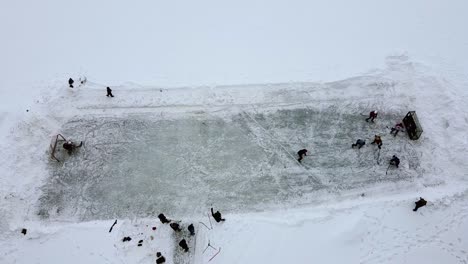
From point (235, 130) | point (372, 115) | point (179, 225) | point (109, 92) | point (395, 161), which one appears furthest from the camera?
point (109, 92)

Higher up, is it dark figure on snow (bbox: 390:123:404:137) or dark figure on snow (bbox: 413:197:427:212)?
dark figure on snow (bbox: 390:123:404:137)

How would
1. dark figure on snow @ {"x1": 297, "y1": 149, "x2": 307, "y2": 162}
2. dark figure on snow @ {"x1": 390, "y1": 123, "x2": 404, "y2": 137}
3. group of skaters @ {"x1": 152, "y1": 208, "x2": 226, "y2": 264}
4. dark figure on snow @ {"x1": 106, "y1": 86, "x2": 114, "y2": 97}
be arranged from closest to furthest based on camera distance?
group of skaters @ {"x1": 152, "y1": 208, "x2": 226, "y2": 264} < dark figure on snow @ {"x1": 297, "y1": 149, "x2": 307, "y2": 162} < dark figure on snow @ {"x1": 390, "y1": 123, "x2": 404, "y2": 137} < dark figure on snow @ {"x1": 106, "y1": 86, "x2": 114, "y2": 97}

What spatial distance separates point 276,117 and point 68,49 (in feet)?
29.5

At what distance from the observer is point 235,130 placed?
1169 centimetres

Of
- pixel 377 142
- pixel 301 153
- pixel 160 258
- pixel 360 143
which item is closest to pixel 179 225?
pixel 160 258

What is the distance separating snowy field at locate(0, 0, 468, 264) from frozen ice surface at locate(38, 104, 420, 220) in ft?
0.16

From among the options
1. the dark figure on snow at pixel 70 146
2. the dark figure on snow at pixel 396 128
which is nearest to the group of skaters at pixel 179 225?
the dark figure on snow at pixel 70 146

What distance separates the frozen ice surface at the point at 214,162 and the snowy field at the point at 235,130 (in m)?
0.05

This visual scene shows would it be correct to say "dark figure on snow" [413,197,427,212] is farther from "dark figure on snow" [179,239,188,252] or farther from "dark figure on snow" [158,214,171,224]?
"dark figure on snow" [158,214,171,224]

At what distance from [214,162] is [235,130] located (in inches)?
55.5

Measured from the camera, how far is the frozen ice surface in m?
10.3

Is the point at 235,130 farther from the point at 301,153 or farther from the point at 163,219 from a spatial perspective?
the point at 163,219

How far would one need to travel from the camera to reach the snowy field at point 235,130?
31.8 ft

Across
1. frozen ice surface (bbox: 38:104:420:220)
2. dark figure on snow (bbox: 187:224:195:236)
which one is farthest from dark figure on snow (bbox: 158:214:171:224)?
dark figure on snow (bbox: 187:224:195:236)
